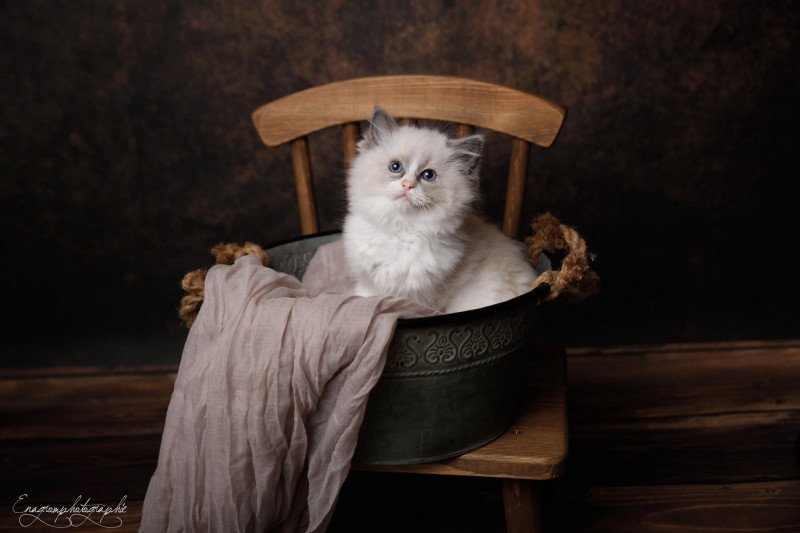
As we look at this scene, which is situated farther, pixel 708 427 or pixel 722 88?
pixel 722 88

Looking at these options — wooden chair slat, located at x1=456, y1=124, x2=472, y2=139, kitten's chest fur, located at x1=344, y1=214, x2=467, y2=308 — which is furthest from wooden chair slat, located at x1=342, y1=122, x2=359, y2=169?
kitten's chest fur, located at x1=344, y1=214, x2=467, y2=308

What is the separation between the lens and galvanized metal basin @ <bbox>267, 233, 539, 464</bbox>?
1046 millimetres

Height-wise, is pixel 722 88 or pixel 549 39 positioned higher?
pixel 549 39

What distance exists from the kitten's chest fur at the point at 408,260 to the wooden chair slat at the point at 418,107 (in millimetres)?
357

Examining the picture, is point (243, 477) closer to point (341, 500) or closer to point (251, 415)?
point (251, 415)

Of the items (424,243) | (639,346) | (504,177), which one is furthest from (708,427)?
(424,243)

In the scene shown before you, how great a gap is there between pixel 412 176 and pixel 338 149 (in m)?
0.81

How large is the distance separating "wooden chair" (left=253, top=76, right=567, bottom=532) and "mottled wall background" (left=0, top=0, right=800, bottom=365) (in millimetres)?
305

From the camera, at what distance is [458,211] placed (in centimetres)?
129

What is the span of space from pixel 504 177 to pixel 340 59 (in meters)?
0.56

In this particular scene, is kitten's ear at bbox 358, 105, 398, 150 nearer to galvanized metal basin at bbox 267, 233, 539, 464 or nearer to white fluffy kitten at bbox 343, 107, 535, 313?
white fluffy kitten at bbox 343, 107, 535, 313

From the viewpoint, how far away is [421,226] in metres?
1.27

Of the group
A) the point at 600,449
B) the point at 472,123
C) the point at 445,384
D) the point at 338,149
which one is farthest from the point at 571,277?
the point at 338,149

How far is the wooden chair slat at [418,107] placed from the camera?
1505 mm
